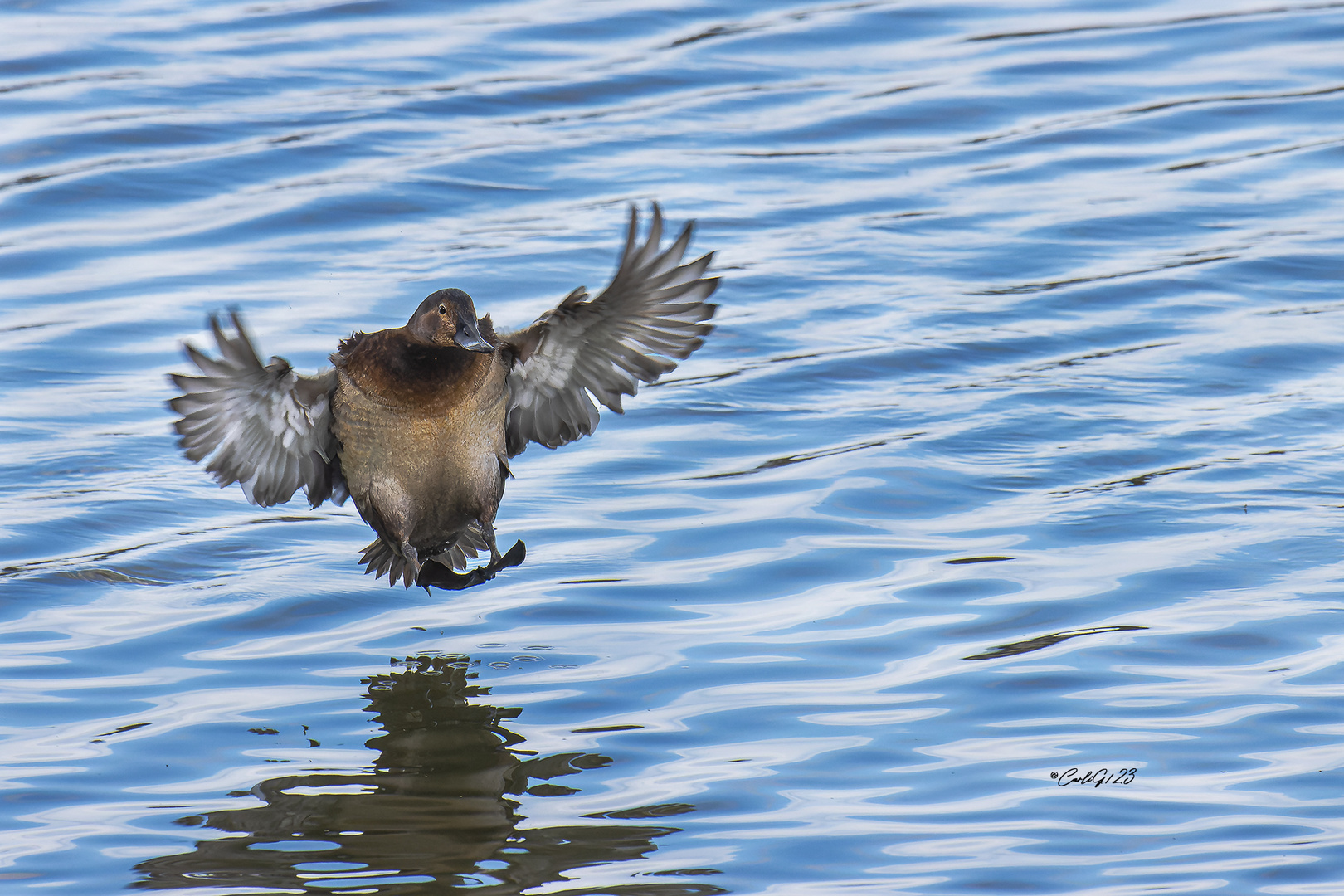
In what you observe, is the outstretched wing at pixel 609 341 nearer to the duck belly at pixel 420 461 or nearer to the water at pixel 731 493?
the duck belly at pixel 420 461

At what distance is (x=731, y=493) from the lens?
7.30 m

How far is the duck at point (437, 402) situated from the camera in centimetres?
583

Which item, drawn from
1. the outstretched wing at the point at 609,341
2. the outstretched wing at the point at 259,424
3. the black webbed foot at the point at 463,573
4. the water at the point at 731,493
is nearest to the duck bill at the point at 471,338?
the outstretched wing at the point at 609,341

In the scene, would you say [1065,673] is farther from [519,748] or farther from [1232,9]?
[1232,9]

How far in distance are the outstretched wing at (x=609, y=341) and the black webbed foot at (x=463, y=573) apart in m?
0.46

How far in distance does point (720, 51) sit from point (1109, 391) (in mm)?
6563

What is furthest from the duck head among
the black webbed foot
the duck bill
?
the black webbed foot

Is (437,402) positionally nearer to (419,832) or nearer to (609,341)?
(609,341)

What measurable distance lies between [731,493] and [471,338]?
73.9 inches

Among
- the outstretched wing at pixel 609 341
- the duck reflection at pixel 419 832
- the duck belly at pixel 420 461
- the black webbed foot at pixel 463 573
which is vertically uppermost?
the outstretched wing at pixel 609 341

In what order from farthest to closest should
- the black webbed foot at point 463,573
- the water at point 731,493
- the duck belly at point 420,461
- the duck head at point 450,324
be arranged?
the black webbed foot at point 463,573, the duck belly at point 420,461, the duck head at point 450,324, the water at point 731,493

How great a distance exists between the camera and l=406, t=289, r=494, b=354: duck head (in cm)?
575

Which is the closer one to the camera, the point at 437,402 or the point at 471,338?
the point at 471,338

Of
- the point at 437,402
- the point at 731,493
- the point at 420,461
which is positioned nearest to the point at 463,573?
the point at 420,461
